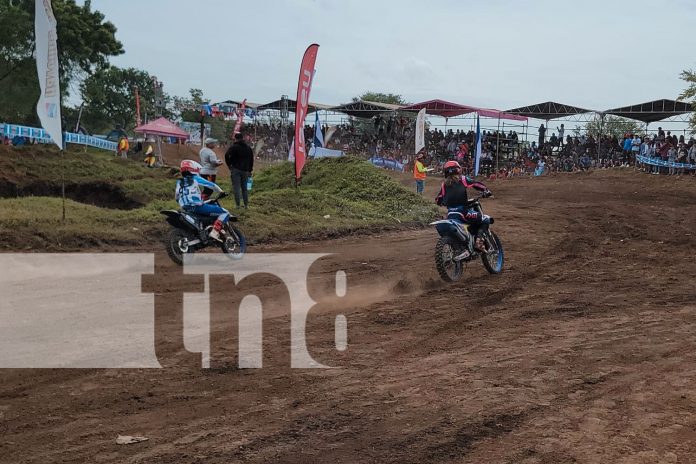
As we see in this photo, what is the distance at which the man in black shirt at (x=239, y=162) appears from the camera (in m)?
14.7

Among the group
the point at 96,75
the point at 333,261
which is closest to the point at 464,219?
the point at 333,261

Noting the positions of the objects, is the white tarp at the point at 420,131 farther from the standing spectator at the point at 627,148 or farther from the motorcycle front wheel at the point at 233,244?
the motorcycle front wheel at the point at 233,244

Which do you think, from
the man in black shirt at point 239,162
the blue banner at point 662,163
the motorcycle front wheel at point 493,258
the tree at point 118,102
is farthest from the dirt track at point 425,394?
the tree at point 118,102

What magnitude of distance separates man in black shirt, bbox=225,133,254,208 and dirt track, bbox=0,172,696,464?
273 inches

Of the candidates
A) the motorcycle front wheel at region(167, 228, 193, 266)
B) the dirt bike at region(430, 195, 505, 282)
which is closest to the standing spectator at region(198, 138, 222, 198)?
the motorcycle front wheel at region(167, 228, 193, 266)

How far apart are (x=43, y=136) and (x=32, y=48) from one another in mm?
11244

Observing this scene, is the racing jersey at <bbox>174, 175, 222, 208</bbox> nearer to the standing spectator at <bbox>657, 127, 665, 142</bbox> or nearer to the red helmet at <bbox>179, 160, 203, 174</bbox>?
the red helmet at <bbox>179, 160, 203, 174</bbox>

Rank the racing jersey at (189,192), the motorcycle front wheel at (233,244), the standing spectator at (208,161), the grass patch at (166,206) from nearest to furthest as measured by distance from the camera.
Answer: the racing jersey at (189,192), the motorcycle front wheel at (233,244), the grass patch at (166,206), the standing spectator at (208,161)

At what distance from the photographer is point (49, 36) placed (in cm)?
1209

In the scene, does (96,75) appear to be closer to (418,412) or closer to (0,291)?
(0,291)

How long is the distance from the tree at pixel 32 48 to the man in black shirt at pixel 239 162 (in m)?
27.6

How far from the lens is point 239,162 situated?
14.8 meters

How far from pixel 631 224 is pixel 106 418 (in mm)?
15196

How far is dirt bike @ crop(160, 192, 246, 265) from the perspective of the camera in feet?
34.1
